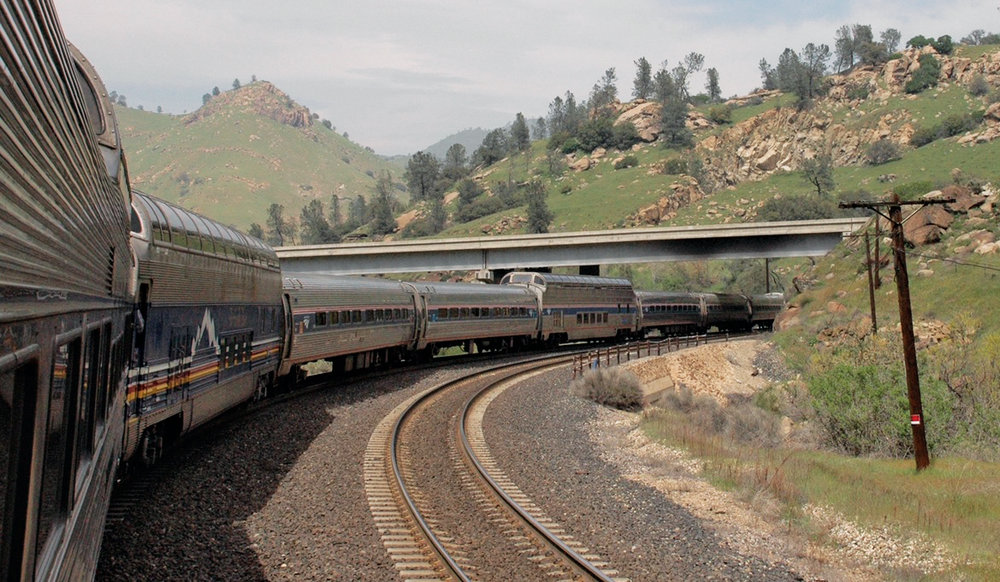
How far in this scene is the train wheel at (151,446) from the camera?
12.1 m

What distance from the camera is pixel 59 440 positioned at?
4074 mm

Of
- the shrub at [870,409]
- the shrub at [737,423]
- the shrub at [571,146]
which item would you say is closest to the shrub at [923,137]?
the shrub at [571,146]

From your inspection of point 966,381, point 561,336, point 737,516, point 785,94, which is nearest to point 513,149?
point 785,94

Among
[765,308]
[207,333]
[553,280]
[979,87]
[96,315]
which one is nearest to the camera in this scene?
[96,315]

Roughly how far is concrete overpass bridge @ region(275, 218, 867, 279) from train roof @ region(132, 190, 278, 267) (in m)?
43.7

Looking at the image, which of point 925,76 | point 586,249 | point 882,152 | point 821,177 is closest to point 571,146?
point 882,152

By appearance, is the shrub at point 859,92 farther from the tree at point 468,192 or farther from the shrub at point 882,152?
the tree at point 468,192

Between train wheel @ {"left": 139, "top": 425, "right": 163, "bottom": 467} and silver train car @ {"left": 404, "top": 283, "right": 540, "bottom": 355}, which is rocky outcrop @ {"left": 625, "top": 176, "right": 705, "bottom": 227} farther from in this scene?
train wheel @ {"left": 139, "top": 425, "right": 163, "bottom": 467}

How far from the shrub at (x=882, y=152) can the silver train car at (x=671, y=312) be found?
83.4m

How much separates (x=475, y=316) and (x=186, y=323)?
83.4 feet

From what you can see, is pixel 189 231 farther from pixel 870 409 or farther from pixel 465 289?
pixel 465 289

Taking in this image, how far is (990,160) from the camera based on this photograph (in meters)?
104

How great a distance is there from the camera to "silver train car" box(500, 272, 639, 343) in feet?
146

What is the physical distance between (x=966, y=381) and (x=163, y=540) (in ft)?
86.3
